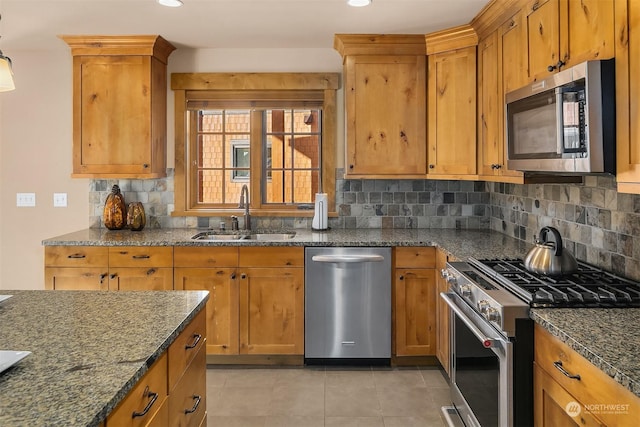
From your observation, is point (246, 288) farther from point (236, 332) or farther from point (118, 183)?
point (118, 183)

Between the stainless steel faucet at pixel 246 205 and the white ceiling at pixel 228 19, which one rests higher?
the white ceiling at pixel 228 19

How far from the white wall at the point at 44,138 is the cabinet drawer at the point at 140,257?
2.90ft

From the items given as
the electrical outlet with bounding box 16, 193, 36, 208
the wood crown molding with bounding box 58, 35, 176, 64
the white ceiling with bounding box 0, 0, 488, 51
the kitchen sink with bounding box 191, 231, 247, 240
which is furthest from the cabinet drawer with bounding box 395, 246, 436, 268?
the electrical outlet with bounding box 16, 193, 36, 208

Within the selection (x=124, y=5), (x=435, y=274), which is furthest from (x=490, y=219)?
(x=124, y=5)

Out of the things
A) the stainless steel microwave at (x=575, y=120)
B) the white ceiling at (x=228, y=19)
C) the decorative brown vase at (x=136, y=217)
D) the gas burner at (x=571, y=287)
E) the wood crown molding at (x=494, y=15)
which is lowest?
the gas burner at (x=571, y=287)

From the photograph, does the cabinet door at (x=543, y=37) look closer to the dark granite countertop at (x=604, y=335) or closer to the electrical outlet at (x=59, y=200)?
the dark granite countertop at (x=604, y=335)

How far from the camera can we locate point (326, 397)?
2.94 meters

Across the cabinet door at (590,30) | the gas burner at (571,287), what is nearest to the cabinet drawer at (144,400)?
the gas burner at (571,287)

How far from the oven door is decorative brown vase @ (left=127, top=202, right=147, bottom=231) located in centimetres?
244

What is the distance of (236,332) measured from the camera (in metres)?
3.38

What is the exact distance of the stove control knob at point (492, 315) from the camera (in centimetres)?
181

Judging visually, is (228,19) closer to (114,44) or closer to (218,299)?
(114,44)

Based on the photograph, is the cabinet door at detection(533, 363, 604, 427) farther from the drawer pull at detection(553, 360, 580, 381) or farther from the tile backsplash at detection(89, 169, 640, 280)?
the tile backsplash at detection(89, 169, 640, 280)

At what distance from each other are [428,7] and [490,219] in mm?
1755
